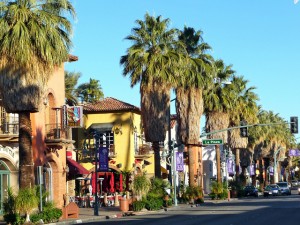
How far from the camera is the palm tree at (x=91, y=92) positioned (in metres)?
63.2

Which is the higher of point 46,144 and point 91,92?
point 91,92

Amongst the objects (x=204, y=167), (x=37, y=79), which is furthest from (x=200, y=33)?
(x=204, y=167)

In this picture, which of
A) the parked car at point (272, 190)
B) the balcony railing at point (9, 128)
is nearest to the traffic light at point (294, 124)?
the balcony railing at point (9, 128)

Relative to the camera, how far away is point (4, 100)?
99.2ft

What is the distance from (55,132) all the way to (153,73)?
8.73 m

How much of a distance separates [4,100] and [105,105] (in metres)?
31.2

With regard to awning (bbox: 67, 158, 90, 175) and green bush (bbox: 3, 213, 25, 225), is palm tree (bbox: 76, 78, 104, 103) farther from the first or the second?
green bush (bbox: 3, 213, 25, 225)

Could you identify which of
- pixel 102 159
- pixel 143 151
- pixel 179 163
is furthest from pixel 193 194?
pixel 102 159

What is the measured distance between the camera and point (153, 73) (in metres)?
45.5

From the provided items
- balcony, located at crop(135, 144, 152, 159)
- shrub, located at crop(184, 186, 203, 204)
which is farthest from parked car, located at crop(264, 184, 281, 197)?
shrub, located at crop(184, 186, 203, 204)

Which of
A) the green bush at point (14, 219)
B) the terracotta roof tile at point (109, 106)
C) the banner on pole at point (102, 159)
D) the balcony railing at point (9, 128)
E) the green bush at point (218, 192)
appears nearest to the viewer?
the green bush at point (14, 219)

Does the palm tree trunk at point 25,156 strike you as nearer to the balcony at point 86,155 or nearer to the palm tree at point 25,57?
the palm tree at point 25,57

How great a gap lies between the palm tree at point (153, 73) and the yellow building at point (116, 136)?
12.5 meters

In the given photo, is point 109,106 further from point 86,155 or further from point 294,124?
point 294,124
